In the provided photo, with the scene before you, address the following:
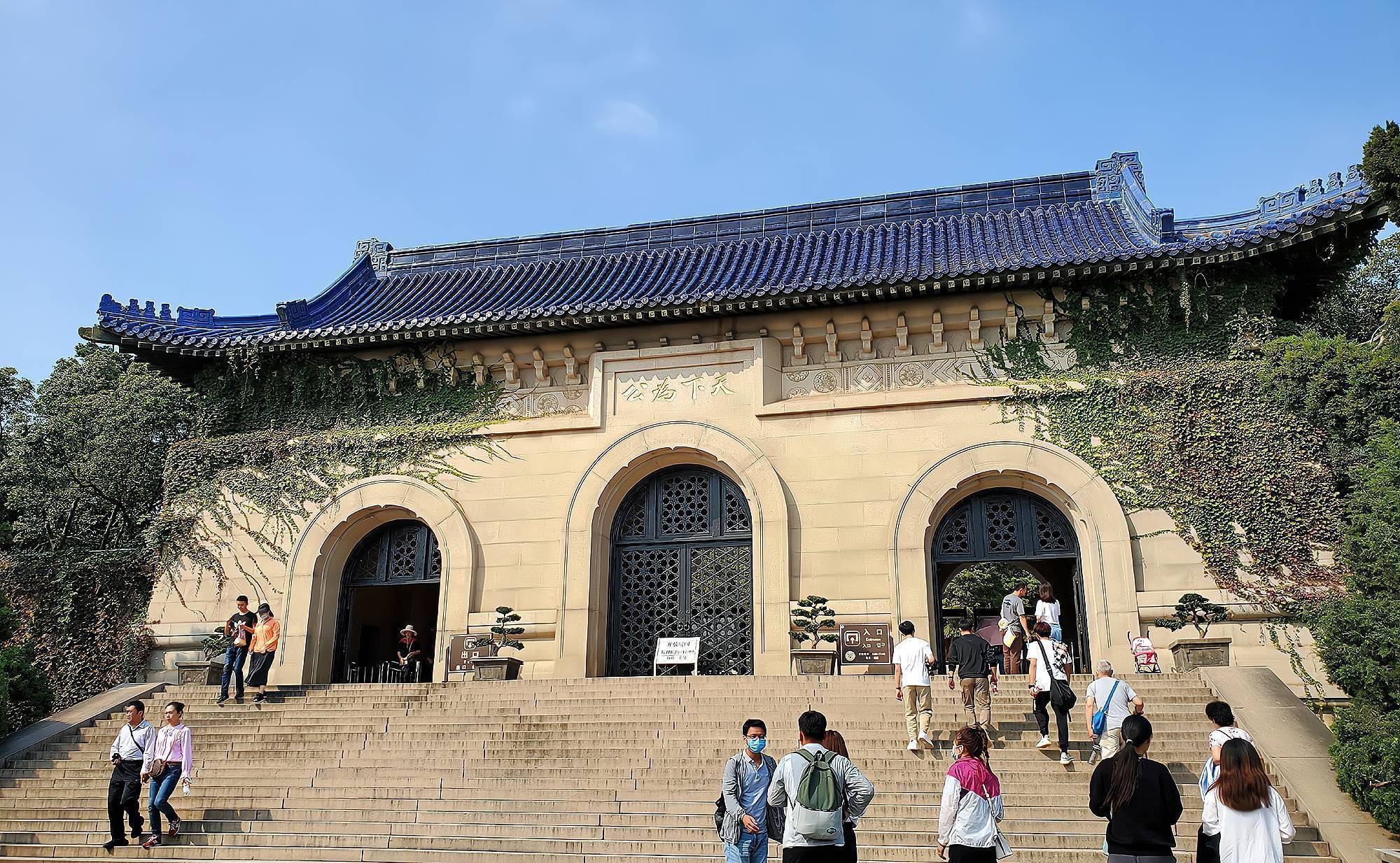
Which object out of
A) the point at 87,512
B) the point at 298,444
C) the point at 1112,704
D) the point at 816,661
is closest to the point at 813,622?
the point at 816,661

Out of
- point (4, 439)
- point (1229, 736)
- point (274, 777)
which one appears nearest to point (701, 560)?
point (274, 777)

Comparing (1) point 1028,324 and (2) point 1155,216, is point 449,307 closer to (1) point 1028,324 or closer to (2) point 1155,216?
(1) point 1028,324

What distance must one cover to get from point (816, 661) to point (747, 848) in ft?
23.7

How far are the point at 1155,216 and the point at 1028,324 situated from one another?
3.02 m

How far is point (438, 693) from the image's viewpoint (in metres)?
12.9

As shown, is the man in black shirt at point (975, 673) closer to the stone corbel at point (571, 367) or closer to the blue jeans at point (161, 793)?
the blue jeans at point (161, 793)

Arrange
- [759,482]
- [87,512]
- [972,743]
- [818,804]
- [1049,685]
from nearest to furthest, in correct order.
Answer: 1. [818,804]
2. [972,743]
3. [1049,685]
4. [759,482]
5. [87,512]

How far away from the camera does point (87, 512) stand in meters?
17.3

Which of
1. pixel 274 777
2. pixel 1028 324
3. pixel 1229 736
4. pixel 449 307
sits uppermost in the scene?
pixel 449 307

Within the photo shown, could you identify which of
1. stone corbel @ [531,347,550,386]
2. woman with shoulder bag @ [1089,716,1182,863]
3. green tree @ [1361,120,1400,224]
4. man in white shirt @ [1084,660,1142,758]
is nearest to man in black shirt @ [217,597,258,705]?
stone corbel @ [531,347,550,386]

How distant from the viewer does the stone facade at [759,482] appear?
14203mm

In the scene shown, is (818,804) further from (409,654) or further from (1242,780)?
(409,654)

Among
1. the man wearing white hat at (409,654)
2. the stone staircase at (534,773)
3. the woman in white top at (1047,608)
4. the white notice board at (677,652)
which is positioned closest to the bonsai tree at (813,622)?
the white notice board at (677,652)

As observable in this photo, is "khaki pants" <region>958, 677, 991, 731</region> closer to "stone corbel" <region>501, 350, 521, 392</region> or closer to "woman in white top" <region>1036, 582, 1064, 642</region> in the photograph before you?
"woman in white top" <region>1036, 582, 1064, 642</region>
